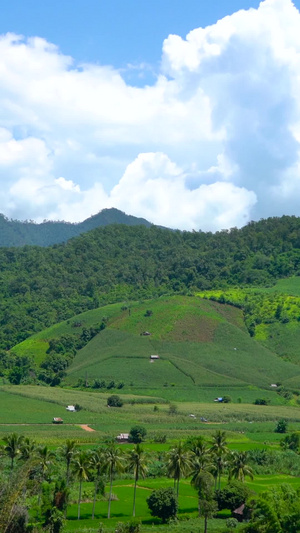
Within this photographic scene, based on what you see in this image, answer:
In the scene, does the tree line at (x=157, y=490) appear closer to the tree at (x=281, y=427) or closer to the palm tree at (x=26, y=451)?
the palm tree at (x=26, y=451)

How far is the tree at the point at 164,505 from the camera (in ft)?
244

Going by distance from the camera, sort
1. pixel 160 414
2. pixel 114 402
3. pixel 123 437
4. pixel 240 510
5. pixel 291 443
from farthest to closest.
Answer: pixel 114 402, pixel 160 414, pixel 123 437, pixel 291 443, pixel 240 510

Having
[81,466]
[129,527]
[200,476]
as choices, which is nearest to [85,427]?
[81,466]

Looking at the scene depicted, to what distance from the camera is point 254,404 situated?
169 m

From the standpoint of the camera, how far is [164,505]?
74.4 metres

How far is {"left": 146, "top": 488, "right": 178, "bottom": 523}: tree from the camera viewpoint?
74.4 meters

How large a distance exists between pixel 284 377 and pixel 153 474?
102 m

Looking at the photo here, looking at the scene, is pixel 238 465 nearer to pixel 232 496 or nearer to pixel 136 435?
pixel 232 496

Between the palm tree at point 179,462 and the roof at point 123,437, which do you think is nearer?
the palm tree at point 179,462

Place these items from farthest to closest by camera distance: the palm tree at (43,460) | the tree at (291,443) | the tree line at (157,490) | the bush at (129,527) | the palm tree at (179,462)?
1. the tree at (291,443)
2. the palm tree at (179,462)
3. the palm tree at (43,460)
4. the bush at (129,527)
5. the tree line at (157,490)

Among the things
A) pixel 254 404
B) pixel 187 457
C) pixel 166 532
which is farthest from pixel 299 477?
pixel 254 404

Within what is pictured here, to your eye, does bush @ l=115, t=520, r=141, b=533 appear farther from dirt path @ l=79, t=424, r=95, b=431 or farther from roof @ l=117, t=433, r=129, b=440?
dirt path @ l=79, t=424, r=95, b=431

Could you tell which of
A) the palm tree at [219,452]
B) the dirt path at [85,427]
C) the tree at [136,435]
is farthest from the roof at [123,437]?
the palm tree at [219,452]

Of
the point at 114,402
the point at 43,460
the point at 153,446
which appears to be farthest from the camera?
the point at 114,402
